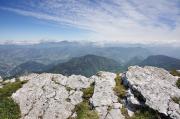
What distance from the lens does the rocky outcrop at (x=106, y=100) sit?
23.7 meters

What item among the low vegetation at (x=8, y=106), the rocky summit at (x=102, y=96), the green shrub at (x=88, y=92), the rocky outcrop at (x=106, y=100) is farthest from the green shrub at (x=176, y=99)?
Answer: the low vegetation at (x=8, y=106)

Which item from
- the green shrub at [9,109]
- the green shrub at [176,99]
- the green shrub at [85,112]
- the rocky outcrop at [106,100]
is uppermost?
→ the green shrub at [176,99]

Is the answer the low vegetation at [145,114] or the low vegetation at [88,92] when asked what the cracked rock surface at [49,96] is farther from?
the low vegetation at [145,114]

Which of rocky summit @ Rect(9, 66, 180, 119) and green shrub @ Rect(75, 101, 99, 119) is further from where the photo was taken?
rocky summit @ Rect(9, 66, 180, 119)

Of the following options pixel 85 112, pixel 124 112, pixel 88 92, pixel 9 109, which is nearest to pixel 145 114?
pixel 124 112

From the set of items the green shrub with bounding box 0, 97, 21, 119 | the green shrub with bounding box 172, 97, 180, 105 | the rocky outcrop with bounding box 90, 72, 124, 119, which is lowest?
the green shrub with bounding box 0, 97, 21, 119

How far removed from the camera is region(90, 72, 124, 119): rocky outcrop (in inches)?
932

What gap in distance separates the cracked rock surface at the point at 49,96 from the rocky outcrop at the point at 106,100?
2.36 m

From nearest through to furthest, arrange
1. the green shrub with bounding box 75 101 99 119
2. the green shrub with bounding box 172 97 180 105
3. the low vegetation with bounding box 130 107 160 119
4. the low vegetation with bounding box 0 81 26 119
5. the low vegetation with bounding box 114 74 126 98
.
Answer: the low vegetation with bounding box 130 107 160 119
the green shrub with bounding box 75 101 99 119
the green shrub with bounding box 172 97 180 105
the low vegetation with bounding box 0 81 26 119
the low vegetation with bounding box 114 74 126 98

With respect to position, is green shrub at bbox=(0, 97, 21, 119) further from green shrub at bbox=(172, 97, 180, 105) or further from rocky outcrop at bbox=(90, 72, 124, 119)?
green shrub at bbox=(172, 97, 180, 105)

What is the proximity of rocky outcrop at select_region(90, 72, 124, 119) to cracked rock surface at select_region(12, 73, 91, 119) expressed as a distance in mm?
2362

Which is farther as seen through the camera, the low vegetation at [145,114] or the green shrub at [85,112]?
the green shrub at [85,112]

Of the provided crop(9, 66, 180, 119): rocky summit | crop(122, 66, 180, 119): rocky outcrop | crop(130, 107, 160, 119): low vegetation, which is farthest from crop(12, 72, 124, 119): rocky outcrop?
crop(122, 66, 180, 119): rocky outcrop

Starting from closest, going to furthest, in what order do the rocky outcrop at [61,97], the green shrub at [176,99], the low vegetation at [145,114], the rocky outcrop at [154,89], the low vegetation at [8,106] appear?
the low vegetation at [145,114]
the rocky outcrop at [154,89]
the green shrub at [176,99]
the low vegetation at [8,106]
the rocky outcrop at [61,97]
